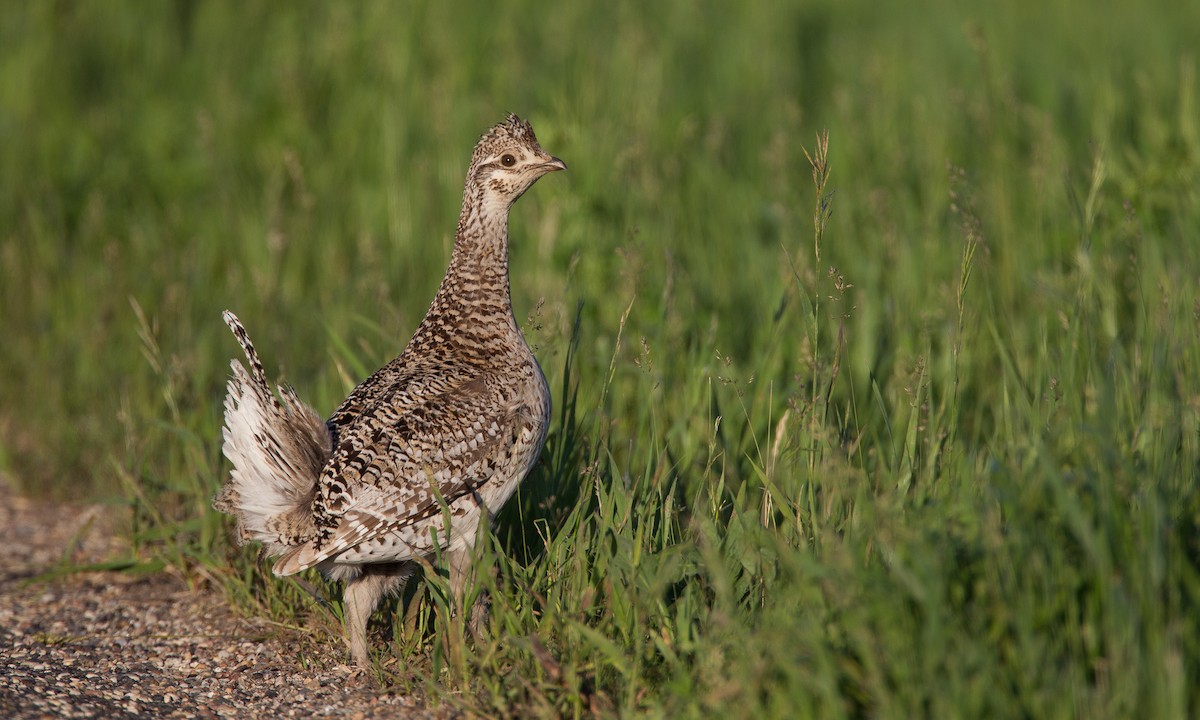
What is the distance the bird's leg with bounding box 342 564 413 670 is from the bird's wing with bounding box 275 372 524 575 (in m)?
0.28

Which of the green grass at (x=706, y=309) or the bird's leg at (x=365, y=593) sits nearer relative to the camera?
the green grass at (x=706, y=309)

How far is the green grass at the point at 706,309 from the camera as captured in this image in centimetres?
354

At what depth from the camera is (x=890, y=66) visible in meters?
10.1

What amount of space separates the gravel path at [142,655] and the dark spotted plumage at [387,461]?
0.28 m

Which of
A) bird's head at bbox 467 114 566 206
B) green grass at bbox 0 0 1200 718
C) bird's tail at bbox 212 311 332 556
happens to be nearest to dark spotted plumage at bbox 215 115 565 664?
bird's tail at bbox 212 311 332 556

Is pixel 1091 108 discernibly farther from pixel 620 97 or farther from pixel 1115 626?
pixel 1115 626

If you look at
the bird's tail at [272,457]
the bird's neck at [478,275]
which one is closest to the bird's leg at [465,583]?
the bird's tail at [272,457]

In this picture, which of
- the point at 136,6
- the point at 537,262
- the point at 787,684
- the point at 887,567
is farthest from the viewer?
the point at 136,6

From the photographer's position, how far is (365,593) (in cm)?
483

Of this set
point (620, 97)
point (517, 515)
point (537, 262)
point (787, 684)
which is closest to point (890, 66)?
point (620, 97)

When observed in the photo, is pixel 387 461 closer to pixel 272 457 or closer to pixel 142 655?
pixel 272 457

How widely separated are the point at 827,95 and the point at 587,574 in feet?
23.2

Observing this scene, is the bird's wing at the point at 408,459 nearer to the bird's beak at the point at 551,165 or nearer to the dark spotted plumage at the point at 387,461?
the dark spotted plumage at the point at 387,461

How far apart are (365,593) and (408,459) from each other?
1.87 ft
